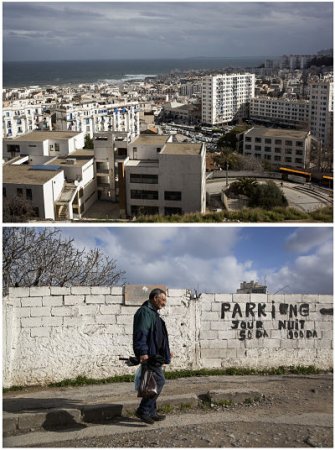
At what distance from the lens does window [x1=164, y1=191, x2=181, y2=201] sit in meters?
16.6

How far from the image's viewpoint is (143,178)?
57.8 feet

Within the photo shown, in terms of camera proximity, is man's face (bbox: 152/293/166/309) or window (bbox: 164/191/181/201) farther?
window (bbox: 164/191/181/201)

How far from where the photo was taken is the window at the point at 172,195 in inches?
653

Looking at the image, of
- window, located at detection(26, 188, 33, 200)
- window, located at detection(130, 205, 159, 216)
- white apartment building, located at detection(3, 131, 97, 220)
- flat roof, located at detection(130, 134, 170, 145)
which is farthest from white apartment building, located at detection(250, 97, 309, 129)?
window, located at detection(26, 188, 33, 200)

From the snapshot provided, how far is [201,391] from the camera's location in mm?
4105

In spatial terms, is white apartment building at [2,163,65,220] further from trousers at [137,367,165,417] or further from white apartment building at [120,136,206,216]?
trousers at [137,367,165,417]

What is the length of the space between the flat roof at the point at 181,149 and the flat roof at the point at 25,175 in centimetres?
374

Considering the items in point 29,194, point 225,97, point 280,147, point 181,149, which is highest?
point 225,97

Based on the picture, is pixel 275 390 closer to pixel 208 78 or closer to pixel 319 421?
pixel 319 421

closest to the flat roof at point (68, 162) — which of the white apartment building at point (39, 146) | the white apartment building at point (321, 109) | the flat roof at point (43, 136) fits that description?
the white apartment building at point (39, 146)

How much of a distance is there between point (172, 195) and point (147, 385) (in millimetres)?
13444

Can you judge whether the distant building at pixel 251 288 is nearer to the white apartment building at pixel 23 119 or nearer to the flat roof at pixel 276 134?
the flat roof at pixel 276 134

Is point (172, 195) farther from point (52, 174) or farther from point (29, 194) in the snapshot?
point (29, 194)

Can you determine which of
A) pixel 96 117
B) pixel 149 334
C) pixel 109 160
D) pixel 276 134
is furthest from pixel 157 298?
pixel 96 117
